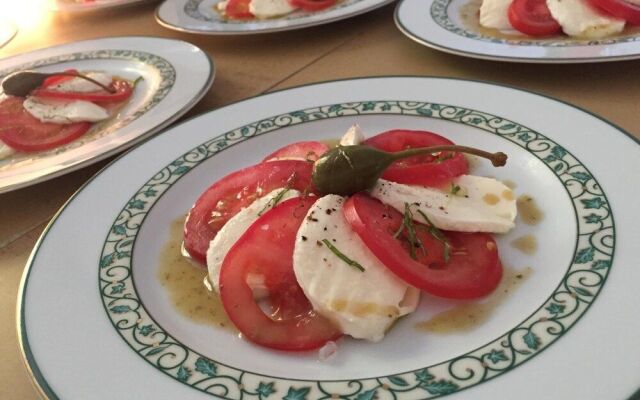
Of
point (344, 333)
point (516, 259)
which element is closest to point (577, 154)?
point (516, 259)

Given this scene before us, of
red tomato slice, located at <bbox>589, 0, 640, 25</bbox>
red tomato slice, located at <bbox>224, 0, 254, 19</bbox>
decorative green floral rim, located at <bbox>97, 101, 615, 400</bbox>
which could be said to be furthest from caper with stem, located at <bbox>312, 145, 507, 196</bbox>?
red tomato slice, located at <bbox>224, 0, 254, 19</bbox>

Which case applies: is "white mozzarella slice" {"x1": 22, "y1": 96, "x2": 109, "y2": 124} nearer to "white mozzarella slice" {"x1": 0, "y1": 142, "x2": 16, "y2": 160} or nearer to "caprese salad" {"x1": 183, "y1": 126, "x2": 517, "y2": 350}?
"white mozzarella slice" {"x1": 0, "y1": 142, "x2": 16, "y2": 160}

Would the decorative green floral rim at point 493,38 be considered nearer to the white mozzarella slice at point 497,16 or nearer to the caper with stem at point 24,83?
the white mozzarella slice at point 497,16

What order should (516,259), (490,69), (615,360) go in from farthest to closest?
(490,69), (516,259), (615,360)

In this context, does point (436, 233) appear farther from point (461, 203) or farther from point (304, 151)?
point (304, 151)

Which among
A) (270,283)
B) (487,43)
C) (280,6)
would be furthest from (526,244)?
(280,6)

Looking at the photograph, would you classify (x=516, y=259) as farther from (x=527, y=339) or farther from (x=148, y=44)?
(x=148, y=44)
